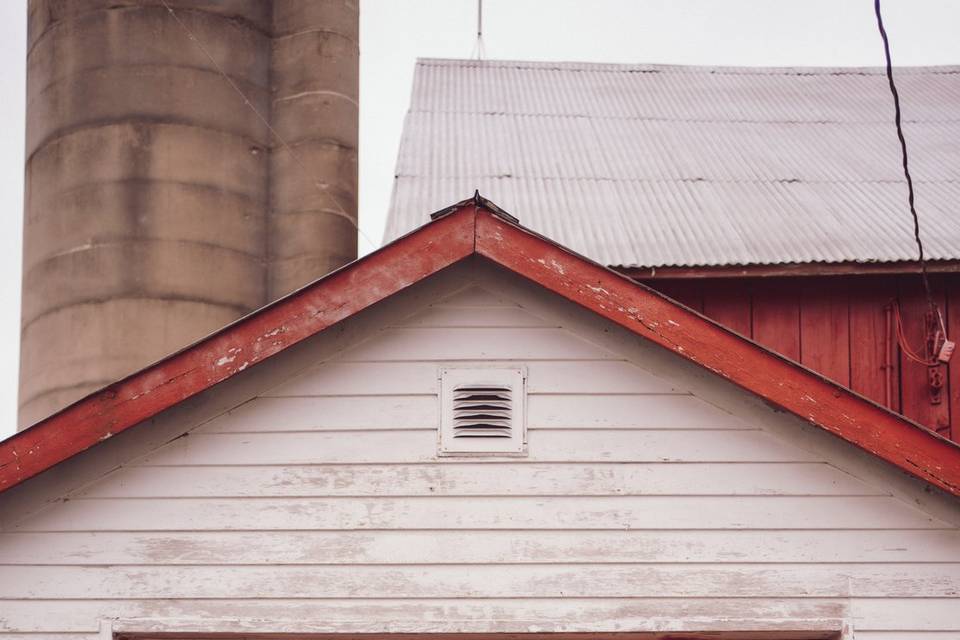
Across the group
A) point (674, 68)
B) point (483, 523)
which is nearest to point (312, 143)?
point (674, 68)

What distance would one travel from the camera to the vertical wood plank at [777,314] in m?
8.40

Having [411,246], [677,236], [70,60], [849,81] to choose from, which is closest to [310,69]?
[70,60]

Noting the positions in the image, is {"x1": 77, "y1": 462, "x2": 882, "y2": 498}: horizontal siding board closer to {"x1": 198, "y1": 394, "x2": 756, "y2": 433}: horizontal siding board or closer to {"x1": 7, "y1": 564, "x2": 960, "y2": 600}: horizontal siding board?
{"x1": 198, "y1": 394, "x2": 756, "y2": 433}: horizontal siding board

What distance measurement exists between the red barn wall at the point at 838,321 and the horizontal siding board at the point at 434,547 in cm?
298

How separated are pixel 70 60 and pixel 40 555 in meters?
9.88

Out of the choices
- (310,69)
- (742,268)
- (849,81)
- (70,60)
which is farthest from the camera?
(310,69)

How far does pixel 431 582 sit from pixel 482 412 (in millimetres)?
863

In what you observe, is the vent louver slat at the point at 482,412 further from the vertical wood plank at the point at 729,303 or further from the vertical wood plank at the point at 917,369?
the vertical wood plank at the point at 917,369

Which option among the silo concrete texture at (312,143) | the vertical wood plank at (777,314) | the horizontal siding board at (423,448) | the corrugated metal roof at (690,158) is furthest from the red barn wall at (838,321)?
the silo concrete texture at (312,143)

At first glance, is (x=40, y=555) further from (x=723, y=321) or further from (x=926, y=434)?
(x=723, y=321)

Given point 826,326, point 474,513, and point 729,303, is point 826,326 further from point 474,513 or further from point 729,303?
point 474,513

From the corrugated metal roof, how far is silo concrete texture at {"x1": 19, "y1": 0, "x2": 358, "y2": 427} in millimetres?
3170

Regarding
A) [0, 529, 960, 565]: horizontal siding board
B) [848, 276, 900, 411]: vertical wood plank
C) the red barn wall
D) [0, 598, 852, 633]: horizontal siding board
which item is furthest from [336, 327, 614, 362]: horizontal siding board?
[848, 276, 900, 411]: vertical wood plank

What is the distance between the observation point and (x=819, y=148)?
10.2m
